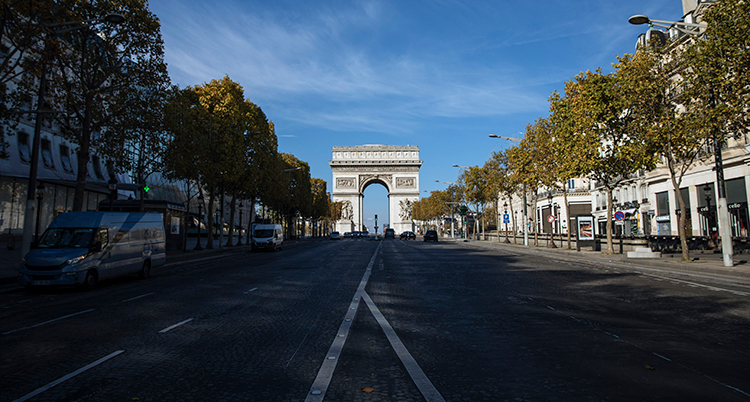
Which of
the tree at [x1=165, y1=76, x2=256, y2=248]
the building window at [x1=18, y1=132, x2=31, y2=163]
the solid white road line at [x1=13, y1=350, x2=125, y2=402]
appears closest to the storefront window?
the tree at [x1=165, y1=76, x2=256, y2=248]

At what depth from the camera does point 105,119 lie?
20969 mm

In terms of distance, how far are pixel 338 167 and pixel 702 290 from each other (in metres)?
105

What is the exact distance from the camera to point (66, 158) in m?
36.8

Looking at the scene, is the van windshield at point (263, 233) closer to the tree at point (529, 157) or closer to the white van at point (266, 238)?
the white van at point (266, 238)

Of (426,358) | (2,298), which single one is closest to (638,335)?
(426,358)

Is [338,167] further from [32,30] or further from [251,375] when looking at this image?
[251,375]

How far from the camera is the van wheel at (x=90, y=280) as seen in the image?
13.3 meters

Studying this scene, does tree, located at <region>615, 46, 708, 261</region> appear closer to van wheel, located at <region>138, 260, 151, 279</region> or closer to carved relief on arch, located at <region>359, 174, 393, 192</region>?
van wheel, located at <region>138, 260, 151, 279</region>

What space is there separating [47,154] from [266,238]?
16383 millimetres

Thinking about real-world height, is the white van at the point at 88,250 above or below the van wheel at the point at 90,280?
above

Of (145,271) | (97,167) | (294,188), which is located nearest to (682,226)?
(145,271)

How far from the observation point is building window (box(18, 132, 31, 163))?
30836 millimetres

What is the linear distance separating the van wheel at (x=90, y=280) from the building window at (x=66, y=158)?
27.3 m

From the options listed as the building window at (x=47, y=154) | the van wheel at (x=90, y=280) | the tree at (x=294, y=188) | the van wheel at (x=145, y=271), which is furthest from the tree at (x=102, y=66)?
the tree at (x=294, y=188)
